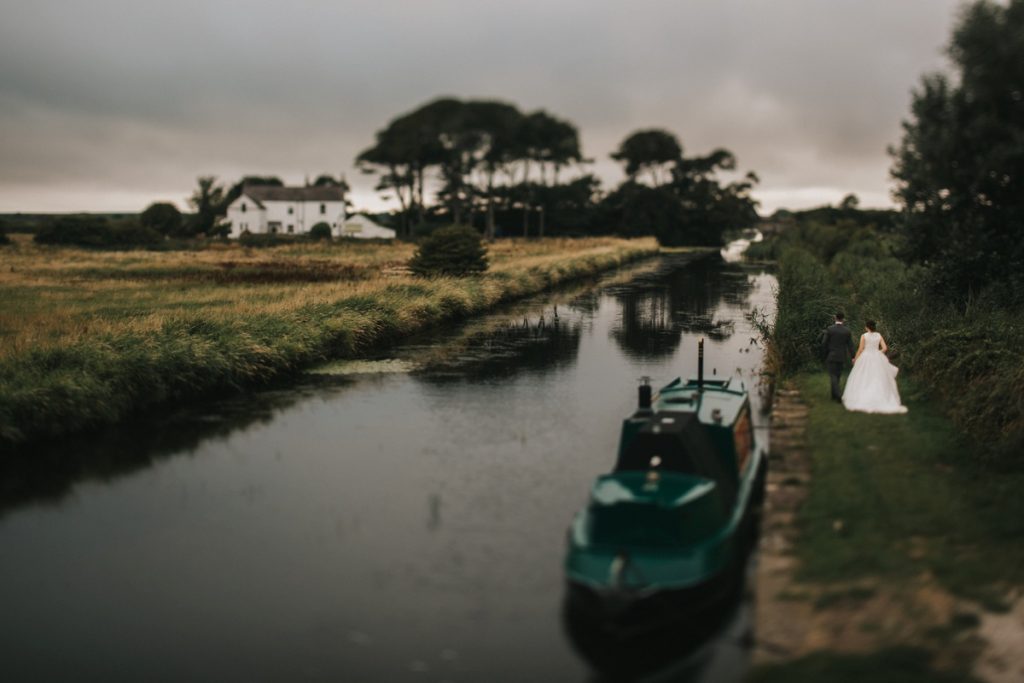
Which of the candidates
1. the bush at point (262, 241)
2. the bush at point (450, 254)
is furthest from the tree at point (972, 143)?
the bush at point (262, 241)

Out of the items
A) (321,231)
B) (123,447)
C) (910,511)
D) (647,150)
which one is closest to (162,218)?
(321,231)

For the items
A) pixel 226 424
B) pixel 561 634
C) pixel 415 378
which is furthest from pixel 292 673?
pixel 415 378

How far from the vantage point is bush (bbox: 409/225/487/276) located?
131 ft

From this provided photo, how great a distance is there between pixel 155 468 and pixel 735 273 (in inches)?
2182

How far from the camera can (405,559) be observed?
10453mm

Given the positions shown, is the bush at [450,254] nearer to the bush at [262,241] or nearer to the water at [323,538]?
the water at [323,538]

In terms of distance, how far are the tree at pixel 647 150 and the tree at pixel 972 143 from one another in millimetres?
100928

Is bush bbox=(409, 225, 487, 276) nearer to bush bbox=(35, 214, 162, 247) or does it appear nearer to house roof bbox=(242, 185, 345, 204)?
bush bbox=(35, 214, 162, 247)

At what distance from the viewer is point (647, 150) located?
111062 millimetres

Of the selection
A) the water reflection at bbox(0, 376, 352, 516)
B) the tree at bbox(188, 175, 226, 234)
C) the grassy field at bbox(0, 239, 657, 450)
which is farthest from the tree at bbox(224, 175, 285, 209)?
the water reflection at bbox(0, 376, 352, 516)

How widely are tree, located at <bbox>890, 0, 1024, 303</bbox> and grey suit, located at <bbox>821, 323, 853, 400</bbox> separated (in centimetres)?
343

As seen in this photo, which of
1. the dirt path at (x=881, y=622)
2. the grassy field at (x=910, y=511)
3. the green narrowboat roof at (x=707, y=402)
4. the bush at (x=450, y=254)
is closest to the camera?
the dirt path at (x=881, y=622)

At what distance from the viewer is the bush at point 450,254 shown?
40.0m

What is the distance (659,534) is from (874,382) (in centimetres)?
867
